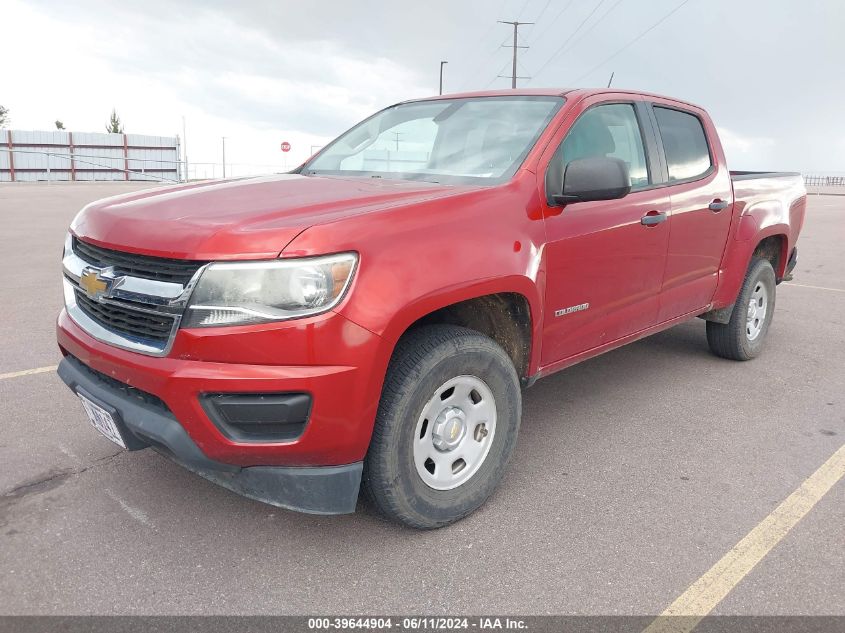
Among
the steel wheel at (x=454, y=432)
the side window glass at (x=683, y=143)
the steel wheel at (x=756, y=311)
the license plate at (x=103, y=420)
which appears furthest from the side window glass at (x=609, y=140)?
the license plate at (x=103, y=420)

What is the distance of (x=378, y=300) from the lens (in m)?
2.34

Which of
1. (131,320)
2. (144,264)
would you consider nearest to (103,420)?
(131,320)

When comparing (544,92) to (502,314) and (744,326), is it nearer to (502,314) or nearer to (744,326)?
(502,314)

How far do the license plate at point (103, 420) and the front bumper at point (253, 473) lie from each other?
82 mm

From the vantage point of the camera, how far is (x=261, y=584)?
2445 millimetres

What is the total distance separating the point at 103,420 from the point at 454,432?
53.7 inches

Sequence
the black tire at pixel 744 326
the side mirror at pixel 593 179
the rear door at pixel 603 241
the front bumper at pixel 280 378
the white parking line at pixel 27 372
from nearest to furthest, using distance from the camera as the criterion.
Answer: the front bumper at pixel 280 378
the side mirror at pixel 593 179
the rear door at pixel 603 241
the white parking line at pixel 27 372
the black tire at pixel 744 326

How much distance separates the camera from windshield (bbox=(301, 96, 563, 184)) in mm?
3229

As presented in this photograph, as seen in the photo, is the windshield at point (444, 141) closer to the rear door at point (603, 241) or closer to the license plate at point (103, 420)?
the rear door at point (603, 241)

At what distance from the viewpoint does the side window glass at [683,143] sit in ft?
13.6

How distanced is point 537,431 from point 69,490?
7.70 feet

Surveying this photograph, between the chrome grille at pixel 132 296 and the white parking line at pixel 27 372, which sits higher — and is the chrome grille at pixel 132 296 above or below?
above

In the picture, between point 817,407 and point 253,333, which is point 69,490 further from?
point 817,407

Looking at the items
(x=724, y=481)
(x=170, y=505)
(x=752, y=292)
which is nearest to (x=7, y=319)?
(x=170, y=505)
